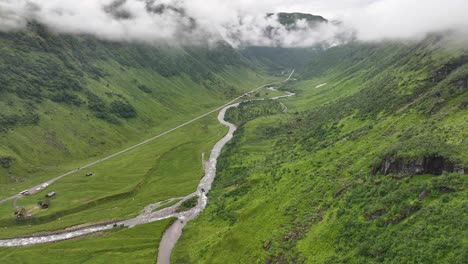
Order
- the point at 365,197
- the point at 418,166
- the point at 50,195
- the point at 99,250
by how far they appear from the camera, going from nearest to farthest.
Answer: the point at 418,166
the point at 365,197
the point at 99,250
the point at 50,195

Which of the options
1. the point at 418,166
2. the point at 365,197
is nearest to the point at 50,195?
the point at 365,197

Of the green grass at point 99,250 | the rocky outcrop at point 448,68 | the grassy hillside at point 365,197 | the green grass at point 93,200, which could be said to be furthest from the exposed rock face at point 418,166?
the green grass at point 93,200

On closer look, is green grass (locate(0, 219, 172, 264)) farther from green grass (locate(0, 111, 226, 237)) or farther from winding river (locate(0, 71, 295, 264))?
green grass (locate(0, 111, 226, 237))

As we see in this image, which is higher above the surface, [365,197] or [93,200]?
[93,200]

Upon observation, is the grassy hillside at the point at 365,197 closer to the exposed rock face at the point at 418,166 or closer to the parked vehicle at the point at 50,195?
the exposed rock face at the point at 418,166

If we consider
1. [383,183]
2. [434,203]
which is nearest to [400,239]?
[434,203]

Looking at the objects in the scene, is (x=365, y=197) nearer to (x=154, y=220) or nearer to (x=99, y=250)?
(x=154, y=220)

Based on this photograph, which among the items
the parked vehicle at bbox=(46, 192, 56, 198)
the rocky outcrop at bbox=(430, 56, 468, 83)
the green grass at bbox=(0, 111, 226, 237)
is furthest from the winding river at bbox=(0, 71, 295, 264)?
the rocky outcrop at bbox=(430, 56, 468, 83)
